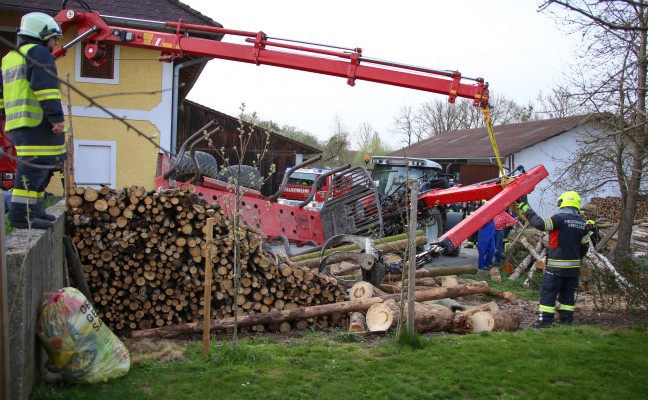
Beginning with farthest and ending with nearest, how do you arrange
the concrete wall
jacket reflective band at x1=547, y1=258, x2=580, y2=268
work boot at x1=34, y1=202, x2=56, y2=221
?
1. jacket reflective band at x1=547, y1=258, x2=580, y2=268
2. work boot at x1=34, y1=202, x2=56, y2=221
3. the concrete wall

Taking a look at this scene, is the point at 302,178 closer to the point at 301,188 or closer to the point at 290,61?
the point at 301,188

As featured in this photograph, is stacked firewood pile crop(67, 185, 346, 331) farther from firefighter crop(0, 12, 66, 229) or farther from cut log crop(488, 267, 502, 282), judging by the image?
cut log crop(488, 267, 502, 282)

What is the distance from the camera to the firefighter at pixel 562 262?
8.41m

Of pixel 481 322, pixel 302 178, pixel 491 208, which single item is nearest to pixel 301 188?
pixel 302 178

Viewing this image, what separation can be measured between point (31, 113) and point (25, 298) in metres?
1.92

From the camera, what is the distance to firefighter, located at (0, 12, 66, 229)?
5.38 metres

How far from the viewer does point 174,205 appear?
299 inches

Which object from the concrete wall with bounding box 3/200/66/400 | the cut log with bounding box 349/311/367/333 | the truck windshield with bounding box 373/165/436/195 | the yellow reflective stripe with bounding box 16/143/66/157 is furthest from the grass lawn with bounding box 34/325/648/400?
the truck windshield with bounding box 373/165/436/195

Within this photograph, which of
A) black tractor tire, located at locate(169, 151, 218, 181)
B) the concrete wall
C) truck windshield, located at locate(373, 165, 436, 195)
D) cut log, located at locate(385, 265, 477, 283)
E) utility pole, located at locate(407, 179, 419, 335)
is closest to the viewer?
the concrete wall

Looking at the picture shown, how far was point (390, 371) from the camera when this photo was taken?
5.92 meters

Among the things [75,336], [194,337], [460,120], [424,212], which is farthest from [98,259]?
[460,120]

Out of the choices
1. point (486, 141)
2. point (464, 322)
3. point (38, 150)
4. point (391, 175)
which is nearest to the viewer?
point (38, 150)

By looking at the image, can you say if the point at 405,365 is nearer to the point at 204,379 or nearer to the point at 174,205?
the point at 204,379

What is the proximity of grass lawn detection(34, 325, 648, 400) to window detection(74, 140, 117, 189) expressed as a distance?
957 centimetres
